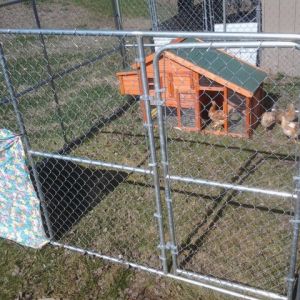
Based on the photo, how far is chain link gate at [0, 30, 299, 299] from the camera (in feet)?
8.86

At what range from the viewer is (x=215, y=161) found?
4.57m

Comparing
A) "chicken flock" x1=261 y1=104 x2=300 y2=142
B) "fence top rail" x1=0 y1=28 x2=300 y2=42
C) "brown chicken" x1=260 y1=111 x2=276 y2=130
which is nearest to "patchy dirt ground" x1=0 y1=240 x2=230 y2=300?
"fence top rail" x1=0 y1=28 x2=300 y2=42

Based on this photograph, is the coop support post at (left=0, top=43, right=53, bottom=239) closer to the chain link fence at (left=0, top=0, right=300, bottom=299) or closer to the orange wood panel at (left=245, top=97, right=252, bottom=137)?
the chain link fence at (left=0, top=0, right=300, bottom=299)

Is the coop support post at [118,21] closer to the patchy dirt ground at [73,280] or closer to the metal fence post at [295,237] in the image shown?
the patchy dirt ground at [73,280]

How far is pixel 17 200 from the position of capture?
3.39 m

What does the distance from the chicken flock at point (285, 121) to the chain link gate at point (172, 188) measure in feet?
0.50

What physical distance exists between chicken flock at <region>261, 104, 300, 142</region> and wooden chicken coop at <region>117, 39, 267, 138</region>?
5.2 inches

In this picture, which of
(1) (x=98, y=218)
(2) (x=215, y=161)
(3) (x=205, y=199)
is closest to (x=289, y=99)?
(2) (x=215, y=161)

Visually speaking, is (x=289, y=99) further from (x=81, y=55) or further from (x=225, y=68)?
Result: (x=81, y=55)

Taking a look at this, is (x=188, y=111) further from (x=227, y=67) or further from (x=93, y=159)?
(x=93, y=159)

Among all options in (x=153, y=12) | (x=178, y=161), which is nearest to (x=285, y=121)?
(x=178, y=161)

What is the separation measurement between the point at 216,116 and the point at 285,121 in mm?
793

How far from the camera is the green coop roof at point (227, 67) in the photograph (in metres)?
4.88

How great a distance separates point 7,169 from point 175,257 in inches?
57.3
